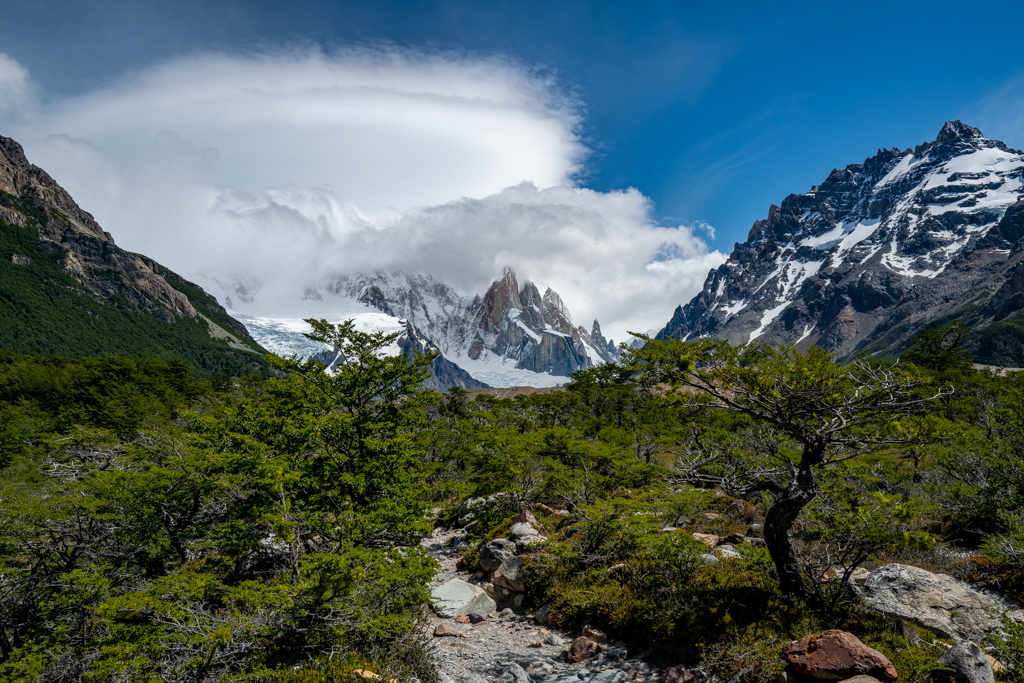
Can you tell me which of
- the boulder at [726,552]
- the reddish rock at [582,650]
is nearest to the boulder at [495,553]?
the reddish rock at [582,650]

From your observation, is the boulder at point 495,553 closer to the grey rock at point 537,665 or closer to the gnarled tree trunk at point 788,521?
the grey rock at point 537,665

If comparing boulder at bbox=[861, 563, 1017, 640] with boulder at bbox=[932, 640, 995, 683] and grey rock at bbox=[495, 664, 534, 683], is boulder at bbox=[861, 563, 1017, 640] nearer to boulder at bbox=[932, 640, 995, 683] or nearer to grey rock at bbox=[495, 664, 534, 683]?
boulder at bbox=[932, 640, 995, 683]

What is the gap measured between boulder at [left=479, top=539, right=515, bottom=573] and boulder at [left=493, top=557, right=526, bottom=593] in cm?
47

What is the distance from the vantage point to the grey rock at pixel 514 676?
8.62 m

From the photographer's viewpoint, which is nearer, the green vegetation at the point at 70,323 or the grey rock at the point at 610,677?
the grey rock at the point at 610,677

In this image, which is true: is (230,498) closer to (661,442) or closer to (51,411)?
(661,442)

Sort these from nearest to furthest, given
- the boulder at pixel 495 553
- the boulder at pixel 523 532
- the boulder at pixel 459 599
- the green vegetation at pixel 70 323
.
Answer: the boulder at pixel 459 599
the boulder at pixel 495 553
the boulder at pixel 523 532
the green vegetation at pixel 70 323

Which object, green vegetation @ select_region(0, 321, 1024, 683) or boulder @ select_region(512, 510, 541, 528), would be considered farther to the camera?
boulder @ select_region(512, 510, 541, 528)

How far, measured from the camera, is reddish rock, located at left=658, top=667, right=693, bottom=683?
844 centimetres

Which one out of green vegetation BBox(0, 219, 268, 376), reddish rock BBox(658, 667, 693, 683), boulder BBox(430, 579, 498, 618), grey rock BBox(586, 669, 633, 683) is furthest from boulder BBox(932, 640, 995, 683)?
green vegetation BBox(0, 219, 268, 376)

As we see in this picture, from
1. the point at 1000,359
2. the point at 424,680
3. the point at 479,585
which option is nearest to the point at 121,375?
the point at 479,585

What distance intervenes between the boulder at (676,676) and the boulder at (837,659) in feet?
5.84

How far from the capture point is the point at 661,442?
2914cm

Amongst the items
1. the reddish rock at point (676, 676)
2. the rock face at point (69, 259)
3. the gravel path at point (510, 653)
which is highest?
the rock face at point (69, 259)
